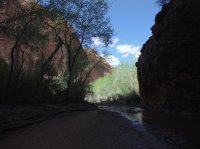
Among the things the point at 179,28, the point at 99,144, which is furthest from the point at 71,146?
the point at 179,28

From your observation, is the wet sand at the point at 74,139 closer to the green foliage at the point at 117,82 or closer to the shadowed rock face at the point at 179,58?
the shadowed rock face at the point at 179,58

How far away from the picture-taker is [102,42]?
118 ft

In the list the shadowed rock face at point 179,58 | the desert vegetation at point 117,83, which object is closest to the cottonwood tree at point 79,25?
the shadowed rock face at point 179,58

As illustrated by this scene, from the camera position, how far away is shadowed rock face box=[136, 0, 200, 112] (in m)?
20.9

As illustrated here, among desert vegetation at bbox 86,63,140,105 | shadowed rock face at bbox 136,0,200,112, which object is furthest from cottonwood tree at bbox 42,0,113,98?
desert vegetation at bbox 86,63,140,105

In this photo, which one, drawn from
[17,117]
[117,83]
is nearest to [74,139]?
[17,117]

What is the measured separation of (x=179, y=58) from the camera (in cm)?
2223

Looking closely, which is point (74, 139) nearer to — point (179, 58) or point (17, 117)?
point (17, 117)

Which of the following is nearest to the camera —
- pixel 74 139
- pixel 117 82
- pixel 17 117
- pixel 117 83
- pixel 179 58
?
pixel 74 139

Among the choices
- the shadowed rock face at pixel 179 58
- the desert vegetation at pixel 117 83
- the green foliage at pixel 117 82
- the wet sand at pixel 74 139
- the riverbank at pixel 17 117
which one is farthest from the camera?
the green foliage at pixel 117 82

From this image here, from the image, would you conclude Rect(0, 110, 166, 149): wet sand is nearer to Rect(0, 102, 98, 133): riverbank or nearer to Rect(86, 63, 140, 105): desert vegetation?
Rect(0, 102, 98, 133): riverbank

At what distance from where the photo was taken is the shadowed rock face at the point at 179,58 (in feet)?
68.6

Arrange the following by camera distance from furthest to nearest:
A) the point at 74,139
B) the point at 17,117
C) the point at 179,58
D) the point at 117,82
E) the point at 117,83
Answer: the point at 117,82 < the point at 117,83 < the point at 179,58 < the point at 17,117 < the point at 74,139

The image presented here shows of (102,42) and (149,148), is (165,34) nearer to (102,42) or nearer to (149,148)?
(102,42)
